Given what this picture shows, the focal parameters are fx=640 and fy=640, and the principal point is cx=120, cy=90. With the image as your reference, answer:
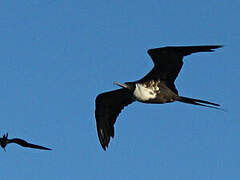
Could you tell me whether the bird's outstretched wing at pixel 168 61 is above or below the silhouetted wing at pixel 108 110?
above

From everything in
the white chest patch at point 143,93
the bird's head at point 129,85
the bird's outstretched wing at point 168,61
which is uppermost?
the bird's outstretched wing at point 168,61

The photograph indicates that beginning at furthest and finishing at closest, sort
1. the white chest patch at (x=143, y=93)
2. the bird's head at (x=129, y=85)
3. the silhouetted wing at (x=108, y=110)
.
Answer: the silhouetted wing at (x=108, y=110) → the bird's head at (x=129, y=85) → the white chest patch at (x=143, y=93)

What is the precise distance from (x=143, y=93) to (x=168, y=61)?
98 centimetres

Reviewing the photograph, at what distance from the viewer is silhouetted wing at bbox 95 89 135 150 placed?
17281 mm

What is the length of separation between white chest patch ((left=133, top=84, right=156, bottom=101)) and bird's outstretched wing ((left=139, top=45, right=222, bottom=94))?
0.31 m

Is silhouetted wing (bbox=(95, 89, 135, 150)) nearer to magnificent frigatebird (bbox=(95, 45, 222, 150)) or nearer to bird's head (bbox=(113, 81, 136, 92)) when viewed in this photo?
magnificent frigatebird (bbox=(95, 45, 222, 150))

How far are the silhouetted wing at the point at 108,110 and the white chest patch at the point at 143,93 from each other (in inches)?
62.0

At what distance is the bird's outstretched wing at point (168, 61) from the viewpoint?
1484 centimetres

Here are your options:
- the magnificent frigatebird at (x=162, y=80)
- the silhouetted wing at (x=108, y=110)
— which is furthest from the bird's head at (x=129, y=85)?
the silhouetted wing at (x=108, y=110)

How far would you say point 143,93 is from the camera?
15523 mm

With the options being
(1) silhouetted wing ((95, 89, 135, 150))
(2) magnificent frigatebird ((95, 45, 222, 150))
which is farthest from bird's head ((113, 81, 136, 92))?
(1) silhouetted wing ((95, 89, 135, 150))

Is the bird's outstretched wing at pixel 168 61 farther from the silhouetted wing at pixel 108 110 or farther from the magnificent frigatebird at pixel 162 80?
the silhouetted wing at pixel 108 110

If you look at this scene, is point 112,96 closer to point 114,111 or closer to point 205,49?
point 114,111

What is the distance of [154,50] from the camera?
593 inches
